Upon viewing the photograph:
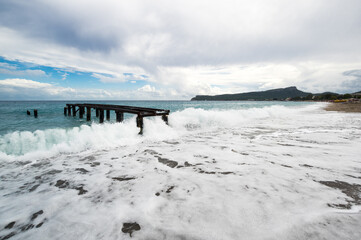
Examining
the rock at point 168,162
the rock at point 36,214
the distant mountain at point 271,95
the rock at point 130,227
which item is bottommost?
the rock at point 36,214

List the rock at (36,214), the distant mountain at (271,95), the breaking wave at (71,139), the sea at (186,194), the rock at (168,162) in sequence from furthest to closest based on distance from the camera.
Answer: the distant mountain at (271,95) → the breaking wave at (71,139) → the rock at (168,162) → the rock at (36,214) → the sea at (186,194)

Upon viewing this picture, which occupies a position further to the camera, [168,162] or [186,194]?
[168,162]

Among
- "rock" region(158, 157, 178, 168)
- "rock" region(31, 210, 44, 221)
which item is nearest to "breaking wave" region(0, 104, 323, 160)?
"rock" region(158, 157, 178, 168)

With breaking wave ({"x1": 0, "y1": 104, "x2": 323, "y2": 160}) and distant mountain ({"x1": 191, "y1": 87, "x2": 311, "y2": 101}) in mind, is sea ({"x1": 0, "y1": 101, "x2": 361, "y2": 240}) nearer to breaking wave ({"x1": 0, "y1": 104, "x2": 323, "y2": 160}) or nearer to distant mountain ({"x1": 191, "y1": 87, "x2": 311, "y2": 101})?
breaking wave ({"x1": 0, "y1": 104, "x2": 323, "y2": 160})

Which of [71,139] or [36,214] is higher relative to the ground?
[71,139]

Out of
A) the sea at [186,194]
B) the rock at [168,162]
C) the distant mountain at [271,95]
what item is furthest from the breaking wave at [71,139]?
the distant mountain at [271,95]

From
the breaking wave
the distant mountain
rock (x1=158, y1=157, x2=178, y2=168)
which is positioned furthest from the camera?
the distant mountain

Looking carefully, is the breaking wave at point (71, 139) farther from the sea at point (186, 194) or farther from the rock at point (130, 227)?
the rock at point (130, 227)

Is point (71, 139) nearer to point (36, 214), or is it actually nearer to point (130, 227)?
point (36, 214)

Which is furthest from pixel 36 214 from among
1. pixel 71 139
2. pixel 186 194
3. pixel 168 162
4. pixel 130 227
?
pixel 71 139

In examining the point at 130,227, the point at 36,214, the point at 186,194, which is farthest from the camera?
the point at 186,194

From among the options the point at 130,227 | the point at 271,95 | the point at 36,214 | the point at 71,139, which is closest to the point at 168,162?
the point at 130,227

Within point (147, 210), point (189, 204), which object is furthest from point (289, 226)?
point (147, 210)

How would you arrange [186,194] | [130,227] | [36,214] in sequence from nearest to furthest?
[130,227] < [36,214] < [186,194]
